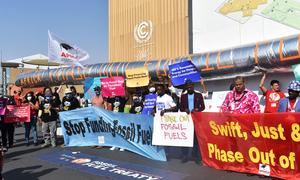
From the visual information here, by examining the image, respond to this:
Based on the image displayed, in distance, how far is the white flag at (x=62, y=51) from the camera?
1095cm

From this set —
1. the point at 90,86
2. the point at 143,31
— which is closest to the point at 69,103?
the point at 90,86

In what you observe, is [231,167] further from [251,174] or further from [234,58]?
[234,58]

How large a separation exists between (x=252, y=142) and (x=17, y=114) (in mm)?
7050

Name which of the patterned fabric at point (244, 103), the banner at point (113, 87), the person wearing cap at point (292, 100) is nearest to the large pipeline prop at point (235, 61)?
the banner at point (113, 87)

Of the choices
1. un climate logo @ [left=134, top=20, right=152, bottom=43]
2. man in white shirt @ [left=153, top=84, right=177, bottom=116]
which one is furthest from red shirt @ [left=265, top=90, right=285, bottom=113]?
un climate logo @ [left=134, top=20, right=152, bottom=43]

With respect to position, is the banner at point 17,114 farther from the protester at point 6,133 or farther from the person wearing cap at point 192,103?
the person wearing cap at point 192,103

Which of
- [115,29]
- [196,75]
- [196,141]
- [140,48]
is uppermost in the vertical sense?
[115,29]

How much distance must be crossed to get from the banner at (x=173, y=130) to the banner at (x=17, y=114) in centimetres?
474

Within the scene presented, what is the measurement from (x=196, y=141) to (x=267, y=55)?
3.77m

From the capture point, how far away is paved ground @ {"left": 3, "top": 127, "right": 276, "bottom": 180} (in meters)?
5.92

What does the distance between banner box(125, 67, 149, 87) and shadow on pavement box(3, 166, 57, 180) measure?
508cm

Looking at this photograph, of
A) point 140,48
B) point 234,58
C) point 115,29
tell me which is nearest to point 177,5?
point 140,48

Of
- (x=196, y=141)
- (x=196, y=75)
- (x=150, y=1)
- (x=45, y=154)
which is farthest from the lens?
(x=150, y=1)

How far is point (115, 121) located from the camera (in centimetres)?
821
